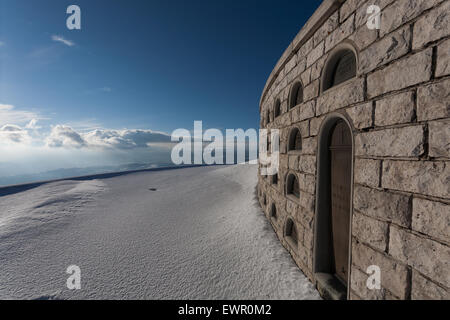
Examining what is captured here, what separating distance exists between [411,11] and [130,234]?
962 cm

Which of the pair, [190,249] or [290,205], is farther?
[190,249]

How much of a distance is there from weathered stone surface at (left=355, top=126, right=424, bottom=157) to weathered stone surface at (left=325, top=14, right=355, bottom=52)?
1934mm

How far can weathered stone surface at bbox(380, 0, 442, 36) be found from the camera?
2.02 m

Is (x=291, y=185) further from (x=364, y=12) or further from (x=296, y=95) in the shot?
(x=364, y=12)

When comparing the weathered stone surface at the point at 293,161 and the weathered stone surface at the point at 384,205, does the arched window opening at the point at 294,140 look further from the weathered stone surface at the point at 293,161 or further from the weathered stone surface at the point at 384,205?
the weathered stone surface at the point at 384,205

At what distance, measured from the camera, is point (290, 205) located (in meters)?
5.19

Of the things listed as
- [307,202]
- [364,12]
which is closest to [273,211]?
[307,202]

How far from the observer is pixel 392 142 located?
7.59ft

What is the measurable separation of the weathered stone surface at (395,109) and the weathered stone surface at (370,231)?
4.80 ft

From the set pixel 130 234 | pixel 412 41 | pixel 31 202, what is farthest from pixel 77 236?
pixel 412 41

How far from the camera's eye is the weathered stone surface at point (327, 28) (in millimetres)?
3377

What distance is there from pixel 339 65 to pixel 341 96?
90 centimetres

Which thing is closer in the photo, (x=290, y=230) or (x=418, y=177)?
→ (x=418, y=177)
